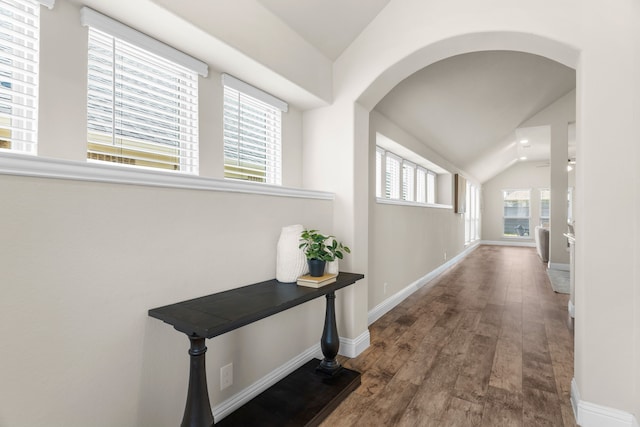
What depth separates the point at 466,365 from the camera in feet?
7.52

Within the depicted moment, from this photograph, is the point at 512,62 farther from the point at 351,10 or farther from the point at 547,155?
the point at 547,155

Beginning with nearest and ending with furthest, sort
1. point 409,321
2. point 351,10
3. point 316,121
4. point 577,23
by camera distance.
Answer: point 577,23
point 351,10
point 316,121
point 409,321

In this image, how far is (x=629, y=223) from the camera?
5.10ft

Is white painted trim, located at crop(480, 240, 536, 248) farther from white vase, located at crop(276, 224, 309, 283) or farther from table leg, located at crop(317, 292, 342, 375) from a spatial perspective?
white vase, located at crop(276, 224, 309, 283)

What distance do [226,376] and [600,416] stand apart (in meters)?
1.93

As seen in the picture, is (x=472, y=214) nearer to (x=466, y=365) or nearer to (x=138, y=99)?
(x=466, y=365)

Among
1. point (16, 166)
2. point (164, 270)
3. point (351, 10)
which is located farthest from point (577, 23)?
point (16, 166)

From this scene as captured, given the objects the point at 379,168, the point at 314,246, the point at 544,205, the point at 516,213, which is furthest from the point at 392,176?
the point at 544,205

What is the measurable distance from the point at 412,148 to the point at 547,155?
7420 millimetres

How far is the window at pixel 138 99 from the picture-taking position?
4.60ft

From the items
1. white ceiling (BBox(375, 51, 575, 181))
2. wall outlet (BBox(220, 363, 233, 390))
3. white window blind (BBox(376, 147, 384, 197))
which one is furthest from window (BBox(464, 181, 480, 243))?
wall outlet (BBox(220, 363, 233, 390))

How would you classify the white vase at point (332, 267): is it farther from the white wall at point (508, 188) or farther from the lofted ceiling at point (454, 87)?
the white wall at point (508, 188)


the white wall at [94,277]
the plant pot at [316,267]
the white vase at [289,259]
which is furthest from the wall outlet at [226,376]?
the plant pot at [316,267]

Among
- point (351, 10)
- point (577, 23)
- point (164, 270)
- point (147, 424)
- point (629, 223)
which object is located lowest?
point (147, 424)
